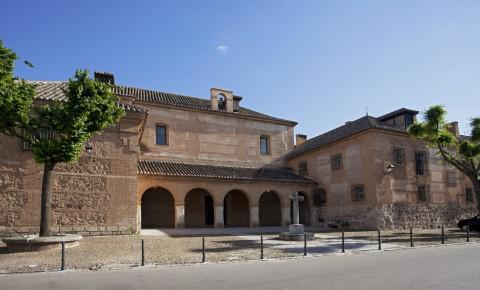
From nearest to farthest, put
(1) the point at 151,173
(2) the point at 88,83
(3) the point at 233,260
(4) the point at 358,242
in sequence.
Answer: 1. (3) the point at 233,260
2. (2) the point at 88,83
3. (4) the point at 358,242
4. (1) the point at 151,173

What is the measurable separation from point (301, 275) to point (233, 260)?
124 inches

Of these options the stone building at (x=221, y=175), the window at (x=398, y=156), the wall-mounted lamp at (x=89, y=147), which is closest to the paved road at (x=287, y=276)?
the stone building at (x=221, y=175)

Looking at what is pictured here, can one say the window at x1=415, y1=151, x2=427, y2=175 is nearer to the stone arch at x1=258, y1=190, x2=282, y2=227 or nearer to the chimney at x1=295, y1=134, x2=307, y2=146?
the stone arch at x1=258, y1=190, x2=282, y2=227

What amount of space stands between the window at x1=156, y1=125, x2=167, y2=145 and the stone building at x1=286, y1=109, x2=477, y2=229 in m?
10.7

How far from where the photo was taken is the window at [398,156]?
23688 millimetres

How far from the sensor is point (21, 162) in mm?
16062

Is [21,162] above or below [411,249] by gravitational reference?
above

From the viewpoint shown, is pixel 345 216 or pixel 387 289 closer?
pixel 387 289

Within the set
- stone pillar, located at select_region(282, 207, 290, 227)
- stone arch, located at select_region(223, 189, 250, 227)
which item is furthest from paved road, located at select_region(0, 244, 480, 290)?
stone arch, located at select_region(223, 189, 250, 227)

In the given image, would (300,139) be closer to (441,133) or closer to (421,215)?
(421,215)

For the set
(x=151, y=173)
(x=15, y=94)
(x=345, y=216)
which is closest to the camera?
(x=15, y=94)

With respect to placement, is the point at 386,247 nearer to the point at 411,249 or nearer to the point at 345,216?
the point at 411,249

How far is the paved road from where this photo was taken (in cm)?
710

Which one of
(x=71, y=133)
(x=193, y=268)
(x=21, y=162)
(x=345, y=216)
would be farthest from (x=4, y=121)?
(x=345, y=216)
